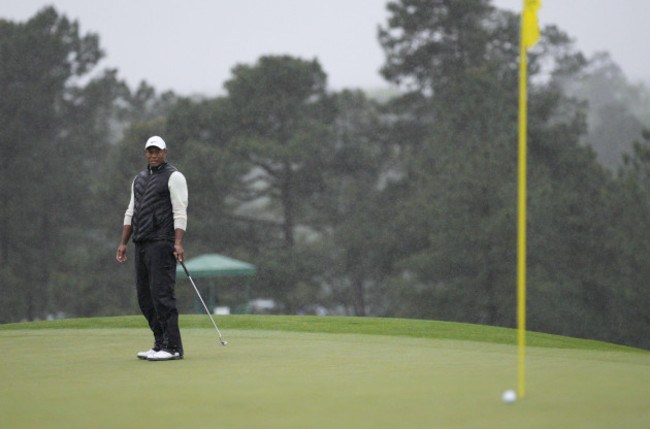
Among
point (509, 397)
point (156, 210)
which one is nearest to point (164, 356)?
point (156, 210)

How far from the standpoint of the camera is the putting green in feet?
15.0

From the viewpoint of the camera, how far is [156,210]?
7910 mm

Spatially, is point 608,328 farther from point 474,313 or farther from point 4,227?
point 4,227

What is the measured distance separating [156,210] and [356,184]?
35.6m

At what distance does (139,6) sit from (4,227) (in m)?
43.9

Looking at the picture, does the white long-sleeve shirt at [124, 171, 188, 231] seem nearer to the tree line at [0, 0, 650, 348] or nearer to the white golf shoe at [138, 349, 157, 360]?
the white golf shoe at [138, 349, 157, 360]

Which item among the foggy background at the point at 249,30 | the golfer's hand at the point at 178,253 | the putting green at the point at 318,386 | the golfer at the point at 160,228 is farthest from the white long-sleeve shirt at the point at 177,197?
the foggy background at the point at 249,30

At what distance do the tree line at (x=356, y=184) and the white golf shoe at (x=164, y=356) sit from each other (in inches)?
1084

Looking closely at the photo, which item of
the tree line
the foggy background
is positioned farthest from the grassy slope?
the foggy background

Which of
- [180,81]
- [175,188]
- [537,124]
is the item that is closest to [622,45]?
[180,81]

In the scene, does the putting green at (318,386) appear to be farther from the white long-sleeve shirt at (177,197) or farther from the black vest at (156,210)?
the white long-sleeve shirt at (177,197)

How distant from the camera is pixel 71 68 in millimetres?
47344

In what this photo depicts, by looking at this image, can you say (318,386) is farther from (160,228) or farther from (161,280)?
(160,228)

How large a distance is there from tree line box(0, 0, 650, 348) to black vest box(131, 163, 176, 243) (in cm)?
2742
